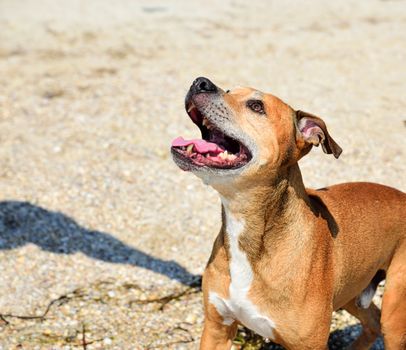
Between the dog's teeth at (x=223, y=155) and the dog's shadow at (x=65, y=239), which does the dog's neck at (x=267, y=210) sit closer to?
the dog's teeth at (x=223, y=155)

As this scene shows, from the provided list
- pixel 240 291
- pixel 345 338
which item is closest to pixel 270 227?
pixel 240 291

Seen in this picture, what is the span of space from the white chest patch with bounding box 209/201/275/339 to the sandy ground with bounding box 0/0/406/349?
4.26 feet

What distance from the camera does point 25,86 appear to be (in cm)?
Answer: 1138

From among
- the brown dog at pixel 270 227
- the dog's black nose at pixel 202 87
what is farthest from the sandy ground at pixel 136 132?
the dog's black nose at pixel 202 87

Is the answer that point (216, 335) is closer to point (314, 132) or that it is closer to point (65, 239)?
point (314, 132)

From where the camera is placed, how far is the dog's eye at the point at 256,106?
183 inches

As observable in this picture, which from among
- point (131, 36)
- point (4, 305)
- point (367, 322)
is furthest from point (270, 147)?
point (131, 36)

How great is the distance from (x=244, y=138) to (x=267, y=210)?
1.59 feet

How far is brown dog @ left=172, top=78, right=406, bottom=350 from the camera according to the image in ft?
14.8

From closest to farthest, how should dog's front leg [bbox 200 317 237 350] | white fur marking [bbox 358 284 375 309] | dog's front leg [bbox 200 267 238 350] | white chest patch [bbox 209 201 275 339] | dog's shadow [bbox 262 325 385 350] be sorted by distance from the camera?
white chest patch [bbox 209 201 275 339]
dog's front leg [bbox 200 267 238 350]
dog's front leg [bbox 200 317 237 350]
white fur marking [bbox 358 284 375 309]
dog's shadow [bbox 262 325 385 350]

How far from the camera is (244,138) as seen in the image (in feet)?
14.8

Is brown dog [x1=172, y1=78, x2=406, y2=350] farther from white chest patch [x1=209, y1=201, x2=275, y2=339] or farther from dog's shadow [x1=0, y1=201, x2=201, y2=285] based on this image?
dog's shadow [x1=0, y1=201, x2=201, y2=285]

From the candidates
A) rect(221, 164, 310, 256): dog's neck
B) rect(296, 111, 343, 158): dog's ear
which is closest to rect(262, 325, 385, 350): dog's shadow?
rect(221, 164, 310, 256): dog's neck

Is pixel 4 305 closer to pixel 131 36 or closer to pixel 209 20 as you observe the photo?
pixel 131 36
